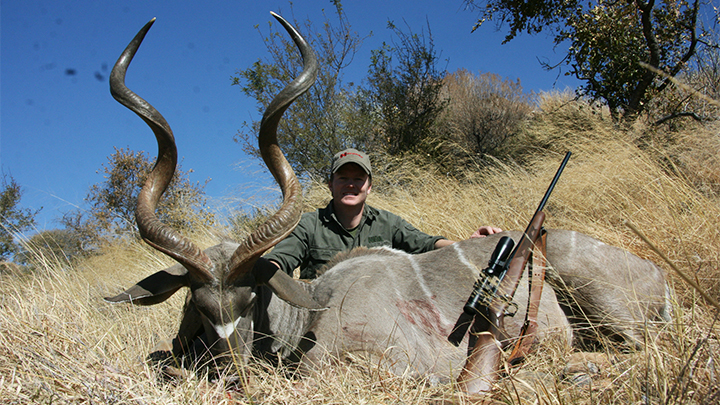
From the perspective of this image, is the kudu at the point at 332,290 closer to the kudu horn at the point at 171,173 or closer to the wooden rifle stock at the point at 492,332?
the kudu horn at the point at 171,173

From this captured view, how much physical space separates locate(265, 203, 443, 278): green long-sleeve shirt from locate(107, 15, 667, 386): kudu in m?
0.64

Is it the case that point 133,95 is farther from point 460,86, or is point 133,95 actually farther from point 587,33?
point 460,86

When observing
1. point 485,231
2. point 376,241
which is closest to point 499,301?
point 485,231

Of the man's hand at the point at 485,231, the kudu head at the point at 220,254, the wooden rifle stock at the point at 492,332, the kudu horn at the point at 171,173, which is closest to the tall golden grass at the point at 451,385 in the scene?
the wooden rifle stock at the point at 492,332

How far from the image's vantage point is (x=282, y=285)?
3225 millimetres

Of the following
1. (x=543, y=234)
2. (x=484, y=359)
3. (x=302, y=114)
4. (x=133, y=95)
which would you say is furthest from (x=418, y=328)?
(x=302, y=114)

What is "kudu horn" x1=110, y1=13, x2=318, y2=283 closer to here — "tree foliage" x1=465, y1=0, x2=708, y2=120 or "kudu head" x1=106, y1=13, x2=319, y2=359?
"kudu head" x1=106, y1=13, x2=319, y2=359

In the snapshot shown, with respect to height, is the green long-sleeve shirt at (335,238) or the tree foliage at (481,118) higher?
the tree foliage at (481,118)

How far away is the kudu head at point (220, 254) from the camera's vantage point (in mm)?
3062

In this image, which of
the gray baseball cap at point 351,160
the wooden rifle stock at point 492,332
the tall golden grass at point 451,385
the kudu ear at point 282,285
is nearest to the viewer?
the tall golden grass at point 451,385

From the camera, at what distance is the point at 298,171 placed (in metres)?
11.0

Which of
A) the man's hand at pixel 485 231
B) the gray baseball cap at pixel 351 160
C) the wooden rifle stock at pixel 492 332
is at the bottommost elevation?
the wooden rifle stock at pixel 492 332

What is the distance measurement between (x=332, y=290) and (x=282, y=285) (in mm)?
531

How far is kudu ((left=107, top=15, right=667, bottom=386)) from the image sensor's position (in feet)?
10.2
